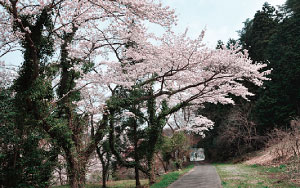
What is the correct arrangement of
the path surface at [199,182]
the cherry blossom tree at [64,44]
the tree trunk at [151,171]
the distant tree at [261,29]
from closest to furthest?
1. the cherry blossom tree at [64,44]
2. the path surface at [199,182]
3. the tree trunk at [151,171]
4. the distant tree at [261,29]

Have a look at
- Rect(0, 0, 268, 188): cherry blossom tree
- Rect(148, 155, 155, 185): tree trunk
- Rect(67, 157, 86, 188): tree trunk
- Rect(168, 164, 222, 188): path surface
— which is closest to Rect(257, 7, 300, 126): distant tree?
Rect(168, 164, 222, 188): path surface

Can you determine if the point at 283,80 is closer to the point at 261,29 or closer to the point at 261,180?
the point at 261,29

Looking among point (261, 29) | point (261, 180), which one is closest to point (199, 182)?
point (261, 180)

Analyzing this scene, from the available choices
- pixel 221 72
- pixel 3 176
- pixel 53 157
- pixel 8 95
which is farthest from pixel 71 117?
pixel 221 72

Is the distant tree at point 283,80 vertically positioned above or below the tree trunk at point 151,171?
above

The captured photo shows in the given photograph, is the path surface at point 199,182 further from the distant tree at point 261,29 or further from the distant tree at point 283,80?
the distant tree at point 261,29

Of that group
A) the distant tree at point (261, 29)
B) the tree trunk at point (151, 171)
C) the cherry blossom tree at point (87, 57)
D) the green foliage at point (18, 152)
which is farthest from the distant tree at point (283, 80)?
the green foliage at point (18, 152)

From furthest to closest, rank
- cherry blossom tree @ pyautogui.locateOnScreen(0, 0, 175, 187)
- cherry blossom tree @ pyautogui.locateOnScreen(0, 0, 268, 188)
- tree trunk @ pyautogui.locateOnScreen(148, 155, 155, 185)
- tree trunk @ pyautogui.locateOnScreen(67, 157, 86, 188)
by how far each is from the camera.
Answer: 1. tree trunk @ pyautogui.locateOnScreen(148, 155, 155, 185)
2. tree trunk @ pyautogui.locateOnScreen(67, 157, 86, 188)
3. cherry blossom tree @ pyautogui.locateOnScreen(0, 0, 268, 188)
4. cherry blossom tree @ pyautogui.locateOnScreen(0, 0, 175, 187)

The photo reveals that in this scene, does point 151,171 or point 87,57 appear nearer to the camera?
point 87,57

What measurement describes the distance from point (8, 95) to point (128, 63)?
506cm

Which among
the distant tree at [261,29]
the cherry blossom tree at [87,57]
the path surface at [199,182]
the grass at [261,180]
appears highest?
the distant tree at [261,29]

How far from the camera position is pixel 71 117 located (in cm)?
779

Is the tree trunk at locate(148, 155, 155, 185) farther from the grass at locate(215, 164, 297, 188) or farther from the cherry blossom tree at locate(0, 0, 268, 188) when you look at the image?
the cherry blossom tree at locate(0, 0, 268, 188)

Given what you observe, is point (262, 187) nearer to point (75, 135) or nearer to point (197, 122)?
point (75, 135)
